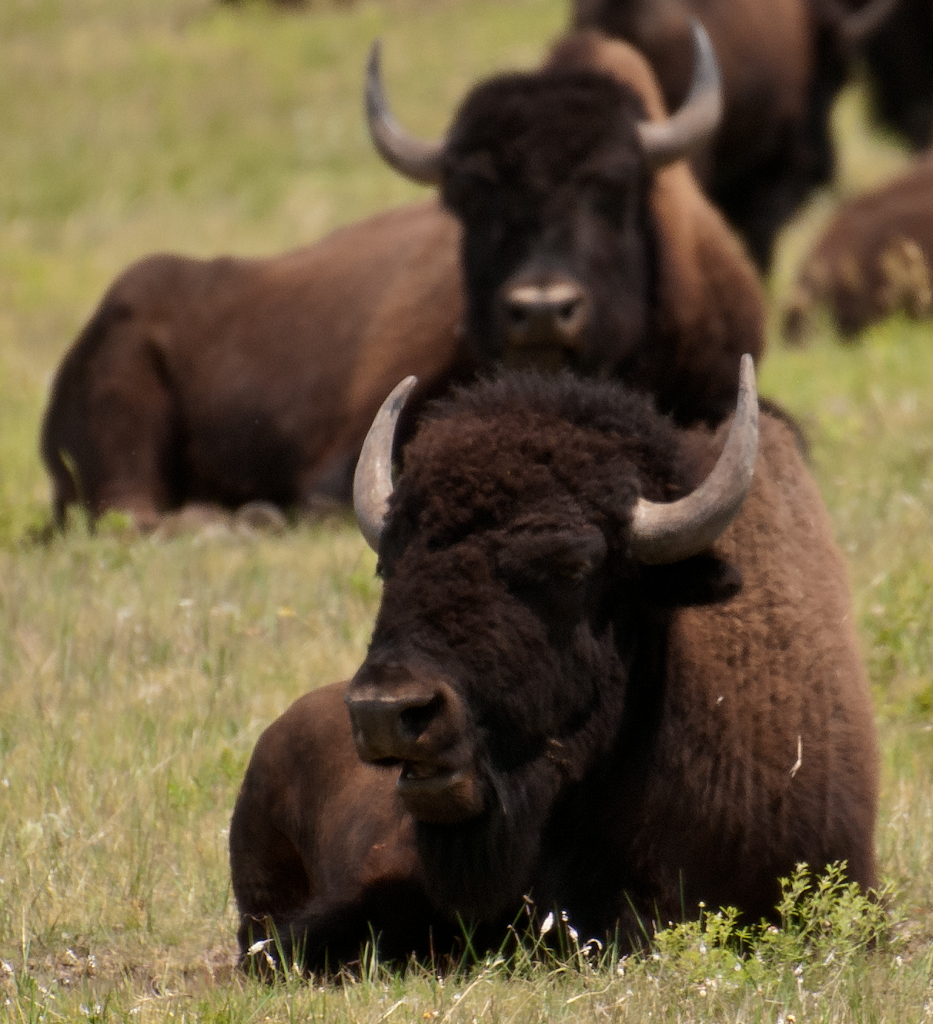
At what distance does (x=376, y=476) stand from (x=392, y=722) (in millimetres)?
999

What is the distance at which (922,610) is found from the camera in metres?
6.70

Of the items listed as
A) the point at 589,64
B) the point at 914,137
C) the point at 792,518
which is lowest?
the point at 914,137

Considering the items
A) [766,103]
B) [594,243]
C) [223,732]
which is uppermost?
[594,243]

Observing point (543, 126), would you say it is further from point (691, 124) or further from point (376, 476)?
point (376, 476)

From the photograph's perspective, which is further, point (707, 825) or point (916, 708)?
point (916, 708)

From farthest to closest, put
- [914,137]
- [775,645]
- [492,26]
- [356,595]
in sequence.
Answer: [492,26], [914,137], [356,595], [775,645]

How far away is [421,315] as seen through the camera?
10031mm

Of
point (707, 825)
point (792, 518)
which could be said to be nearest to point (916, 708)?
point (792, 518)

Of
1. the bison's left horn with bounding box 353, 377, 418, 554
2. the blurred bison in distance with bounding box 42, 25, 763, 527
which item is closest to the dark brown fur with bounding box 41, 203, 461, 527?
the blurred bison in distance with bounding box 42, 25, 763, 527

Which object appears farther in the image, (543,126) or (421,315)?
(421,315)

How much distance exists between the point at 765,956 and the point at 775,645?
2.62ft

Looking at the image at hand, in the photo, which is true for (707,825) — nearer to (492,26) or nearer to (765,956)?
(765,956)

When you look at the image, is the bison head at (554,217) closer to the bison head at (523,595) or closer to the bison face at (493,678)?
the bison head at (523,595)

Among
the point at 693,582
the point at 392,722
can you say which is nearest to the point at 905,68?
the point at 693,582
